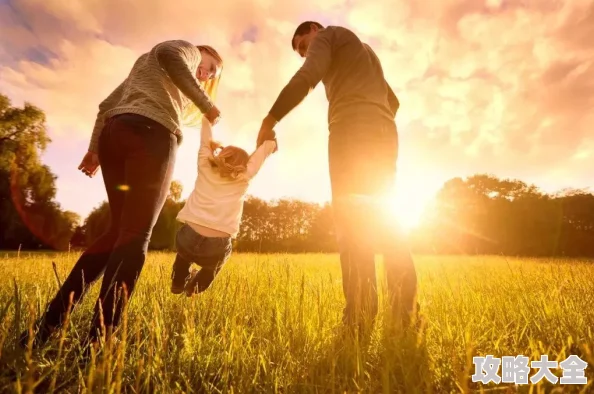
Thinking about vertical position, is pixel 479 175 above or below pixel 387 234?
above

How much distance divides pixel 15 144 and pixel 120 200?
40608mm

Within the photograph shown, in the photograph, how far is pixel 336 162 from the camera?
2.83 metres

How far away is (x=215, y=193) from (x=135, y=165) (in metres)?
1.08

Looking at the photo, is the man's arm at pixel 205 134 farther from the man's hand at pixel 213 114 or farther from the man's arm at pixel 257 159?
the man's hand at pixel 213 114

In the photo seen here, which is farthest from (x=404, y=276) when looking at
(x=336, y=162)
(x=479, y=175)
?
Result: (x=479, y=175)

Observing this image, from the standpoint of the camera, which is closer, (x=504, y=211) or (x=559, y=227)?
(x=559, y=227)

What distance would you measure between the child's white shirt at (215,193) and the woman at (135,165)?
72 cm

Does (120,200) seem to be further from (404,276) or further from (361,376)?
(404,276)

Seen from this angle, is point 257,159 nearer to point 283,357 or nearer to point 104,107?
point 104,107

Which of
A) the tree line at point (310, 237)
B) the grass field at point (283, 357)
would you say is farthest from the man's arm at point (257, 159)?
the tree line at point (310, 237)

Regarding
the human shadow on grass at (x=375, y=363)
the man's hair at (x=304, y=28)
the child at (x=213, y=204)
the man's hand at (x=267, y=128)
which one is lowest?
the human shadow on grass at (x=375, y=363)

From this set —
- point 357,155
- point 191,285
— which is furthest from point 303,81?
point 191,285

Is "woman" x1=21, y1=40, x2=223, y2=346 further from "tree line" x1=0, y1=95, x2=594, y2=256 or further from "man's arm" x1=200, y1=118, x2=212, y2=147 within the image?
"tree line" x1=0, y1=95, x2=594, y2=256

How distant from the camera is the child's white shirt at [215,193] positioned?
3.06 metres
